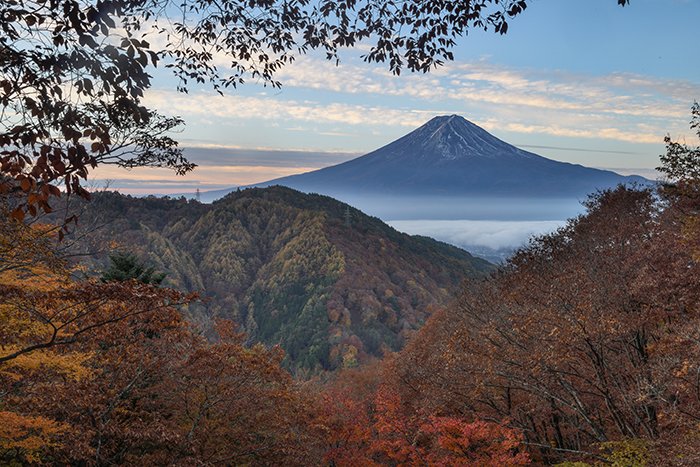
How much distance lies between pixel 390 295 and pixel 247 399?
105624 millimetres

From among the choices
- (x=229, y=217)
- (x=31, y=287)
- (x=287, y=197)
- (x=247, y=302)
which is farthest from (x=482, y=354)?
(x=287, y=197)

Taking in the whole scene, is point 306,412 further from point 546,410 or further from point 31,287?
point 31,287

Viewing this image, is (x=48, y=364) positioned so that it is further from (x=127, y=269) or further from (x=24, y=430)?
(x=127, y=269)

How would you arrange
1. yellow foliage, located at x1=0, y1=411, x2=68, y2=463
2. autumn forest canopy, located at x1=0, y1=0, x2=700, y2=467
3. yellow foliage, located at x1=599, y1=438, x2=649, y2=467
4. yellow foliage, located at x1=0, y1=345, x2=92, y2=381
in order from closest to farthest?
autumn forest canopy, located at x1=0, y1=0, x2=700, y2=467, yellow foliage, located at x1=0, y1=411, x2=68, y2=463, yellow foliage, located at x1=0, y1=345, x2=92, y2=381, yellow foliage, located at x1=599, y1=438, x2=649, y2=467

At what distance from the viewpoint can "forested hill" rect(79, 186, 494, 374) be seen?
338 feet

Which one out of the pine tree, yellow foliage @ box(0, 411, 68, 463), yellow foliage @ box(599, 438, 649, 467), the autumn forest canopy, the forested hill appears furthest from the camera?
the forested hill

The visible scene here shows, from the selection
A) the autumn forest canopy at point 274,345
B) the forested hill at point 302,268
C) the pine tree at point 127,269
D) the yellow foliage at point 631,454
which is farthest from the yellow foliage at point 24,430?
the forested hill at point 302,268

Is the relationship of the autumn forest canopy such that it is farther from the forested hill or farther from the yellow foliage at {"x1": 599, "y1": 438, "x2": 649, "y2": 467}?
the forested hill

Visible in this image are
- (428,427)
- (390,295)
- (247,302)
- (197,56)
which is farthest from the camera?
(247,302)

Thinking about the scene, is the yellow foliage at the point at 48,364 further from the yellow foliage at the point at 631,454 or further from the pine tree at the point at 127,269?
the yellow foliage at the point at 631,454

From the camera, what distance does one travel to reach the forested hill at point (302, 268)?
338 ft

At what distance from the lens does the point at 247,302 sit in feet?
433

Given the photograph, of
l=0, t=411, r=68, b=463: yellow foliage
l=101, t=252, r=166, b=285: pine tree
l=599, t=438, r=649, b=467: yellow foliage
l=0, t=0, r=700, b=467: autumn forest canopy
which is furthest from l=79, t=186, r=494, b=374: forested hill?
l=599, t=438, r=649, b=467: yellow foliage

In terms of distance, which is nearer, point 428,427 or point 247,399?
point 247,399
